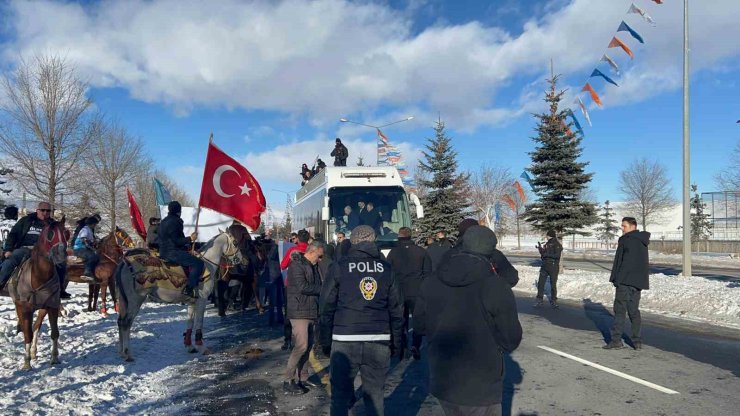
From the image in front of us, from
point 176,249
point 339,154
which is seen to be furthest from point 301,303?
point 339,154

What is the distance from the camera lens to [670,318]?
42.0 feet

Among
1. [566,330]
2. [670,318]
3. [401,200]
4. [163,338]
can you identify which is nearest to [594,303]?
[670,318]

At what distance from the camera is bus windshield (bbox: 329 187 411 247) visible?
44.7 ft

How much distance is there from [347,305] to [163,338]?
24.1ft

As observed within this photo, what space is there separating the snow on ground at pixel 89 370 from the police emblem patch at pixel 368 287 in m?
3.25

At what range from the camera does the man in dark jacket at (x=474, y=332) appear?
137 inches

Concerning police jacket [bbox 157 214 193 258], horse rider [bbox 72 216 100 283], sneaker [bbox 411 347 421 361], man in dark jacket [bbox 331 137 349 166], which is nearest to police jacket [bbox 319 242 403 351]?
sneaker [bbox 411 347 421 361]

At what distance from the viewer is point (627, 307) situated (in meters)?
9.01

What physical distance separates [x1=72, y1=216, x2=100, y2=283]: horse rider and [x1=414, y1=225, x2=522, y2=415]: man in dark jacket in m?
12.0

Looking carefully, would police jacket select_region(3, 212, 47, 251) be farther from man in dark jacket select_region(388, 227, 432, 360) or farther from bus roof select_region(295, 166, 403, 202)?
bus roof select_region(295, 166, 403, 202)

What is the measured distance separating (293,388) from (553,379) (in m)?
3.51

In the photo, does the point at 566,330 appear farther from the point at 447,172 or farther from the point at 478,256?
the point at 447,172

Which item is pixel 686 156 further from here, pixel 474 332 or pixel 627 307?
pixel 474 332


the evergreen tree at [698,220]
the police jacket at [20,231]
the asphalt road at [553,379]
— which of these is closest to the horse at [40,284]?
the police jacket at [20,231]
